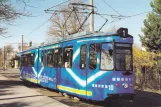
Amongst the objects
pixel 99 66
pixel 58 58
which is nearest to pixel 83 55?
pixel 99 66

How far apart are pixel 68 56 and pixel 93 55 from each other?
2.78 meters

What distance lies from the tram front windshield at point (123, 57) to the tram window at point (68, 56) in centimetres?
321

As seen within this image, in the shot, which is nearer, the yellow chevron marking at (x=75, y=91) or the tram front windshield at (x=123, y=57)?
the tram front windshield at (x=123, y=57)

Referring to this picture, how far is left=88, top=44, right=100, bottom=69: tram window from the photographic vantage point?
1360cm

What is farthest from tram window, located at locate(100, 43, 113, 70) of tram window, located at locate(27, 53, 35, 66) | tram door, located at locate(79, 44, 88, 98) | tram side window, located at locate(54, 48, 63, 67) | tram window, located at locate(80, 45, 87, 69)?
tram window, located at locate(27, 53, 35, 66)

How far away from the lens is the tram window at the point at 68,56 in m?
15.9

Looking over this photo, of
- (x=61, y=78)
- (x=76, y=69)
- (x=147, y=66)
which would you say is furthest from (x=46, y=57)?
(x=147, y=66)

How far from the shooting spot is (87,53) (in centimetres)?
1412

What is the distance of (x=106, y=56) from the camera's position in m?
13.3

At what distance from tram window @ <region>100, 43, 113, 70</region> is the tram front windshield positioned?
0.24 m

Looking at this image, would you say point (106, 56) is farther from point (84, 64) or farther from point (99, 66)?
point (84, 64)

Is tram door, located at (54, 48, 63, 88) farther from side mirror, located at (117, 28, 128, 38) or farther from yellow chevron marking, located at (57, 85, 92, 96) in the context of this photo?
side mirror, located at (117, 28, 128, 38)

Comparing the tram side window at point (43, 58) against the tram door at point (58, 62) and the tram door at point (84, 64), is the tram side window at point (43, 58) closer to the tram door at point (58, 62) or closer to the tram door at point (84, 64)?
the tram door at point (58, 62)

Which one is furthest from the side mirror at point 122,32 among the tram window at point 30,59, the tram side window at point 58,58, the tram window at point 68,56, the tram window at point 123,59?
the tram window at point 30,59
